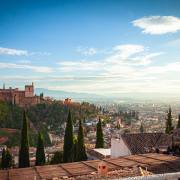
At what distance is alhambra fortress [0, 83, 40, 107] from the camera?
97.4 m

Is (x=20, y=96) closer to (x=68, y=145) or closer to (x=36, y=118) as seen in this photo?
(x=36, y=118)

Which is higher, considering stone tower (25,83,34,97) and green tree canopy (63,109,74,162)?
stone tower (25,83,34,97)

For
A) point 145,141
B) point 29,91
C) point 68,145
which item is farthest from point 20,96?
point 145,141

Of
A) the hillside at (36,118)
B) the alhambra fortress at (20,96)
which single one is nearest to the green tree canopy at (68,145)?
the hillside at (36,118)

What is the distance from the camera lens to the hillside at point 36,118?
74938 millimetres

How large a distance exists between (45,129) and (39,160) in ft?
185

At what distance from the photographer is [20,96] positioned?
100 meters

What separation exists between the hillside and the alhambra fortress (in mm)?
4260

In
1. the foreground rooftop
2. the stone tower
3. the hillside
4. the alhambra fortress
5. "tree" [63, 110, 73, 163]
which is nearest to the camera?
the foreground rooftop

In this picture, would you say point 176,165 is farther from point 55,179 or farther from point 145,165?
point 55,179

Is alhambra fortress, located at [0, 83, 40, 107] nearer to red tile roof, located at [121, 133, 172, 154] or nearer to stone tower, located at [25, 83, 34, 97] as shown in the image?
stone tower, located at [25, 83, 34, 97]

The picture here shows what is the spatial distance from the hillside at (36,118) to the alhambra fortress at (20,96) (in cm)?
426

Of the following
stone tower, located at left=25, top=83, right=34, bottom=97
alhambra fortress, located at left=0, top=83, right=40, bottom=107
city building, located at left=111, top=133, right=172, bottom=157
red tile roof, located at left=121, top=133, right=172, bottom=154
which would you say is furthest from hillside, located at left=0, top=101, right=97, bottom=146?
red tile roof, located at left=121, top=133, right=172, bottom=154

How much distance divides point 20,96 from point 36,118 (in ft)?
47.1
